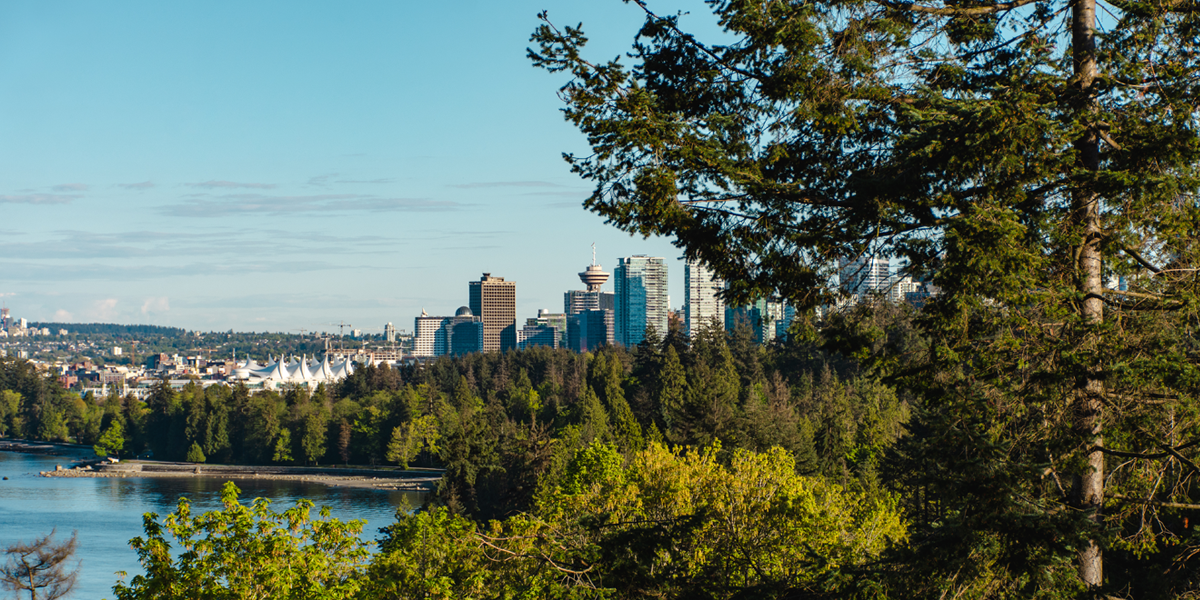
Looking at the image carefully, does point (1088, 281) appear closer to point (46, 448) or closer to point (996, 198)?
point (996, 198)

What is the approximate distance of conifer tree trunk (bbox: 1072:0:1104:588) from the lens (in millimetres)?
6633

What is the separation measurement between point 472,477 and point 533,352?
57415mm

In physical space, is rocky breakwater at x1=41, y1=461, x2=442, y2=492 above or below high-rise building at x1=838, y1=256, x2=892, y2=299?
below

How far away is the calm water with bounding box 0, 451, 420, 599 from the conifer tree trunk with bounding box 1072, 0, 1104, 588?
29.7 m

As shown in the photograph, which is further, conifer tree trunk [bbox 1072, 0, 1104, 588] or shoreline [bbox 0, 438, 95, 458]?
shoreline [bbox 0, 438, 95, 458]

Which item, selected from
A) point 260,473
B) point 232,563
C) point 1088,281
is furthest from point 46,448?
point 1088,281

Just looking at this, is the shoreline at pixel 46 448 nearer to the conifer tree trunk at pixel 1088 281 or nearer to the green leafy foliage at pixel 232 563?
the green leafy foliage at pixel 232 563

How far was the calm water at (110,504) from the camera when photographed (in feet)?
122

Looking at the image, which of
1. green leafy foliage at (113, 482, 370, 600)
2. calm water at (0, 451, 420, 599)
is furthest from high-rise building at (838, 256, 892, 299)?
calm water at (0, 451, 420, 599)

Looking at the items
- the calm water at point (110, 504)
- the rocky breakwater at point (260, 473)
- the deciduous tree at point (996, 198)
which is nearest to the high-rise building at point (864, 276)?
the deciduous tree at point (996, 198)

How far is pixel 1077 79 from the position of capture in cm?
675

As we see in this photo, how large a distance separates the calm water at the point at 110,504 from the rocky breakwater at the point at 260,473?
1.73 meters

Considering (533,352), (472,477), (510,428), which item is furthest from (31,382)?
(472,477)

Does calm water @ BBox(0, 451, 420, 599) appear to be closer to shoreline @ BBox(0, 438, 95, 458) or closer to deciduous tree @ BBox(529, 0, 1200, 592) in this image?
shoreline @ BBox(0, 438, 95, 458)
